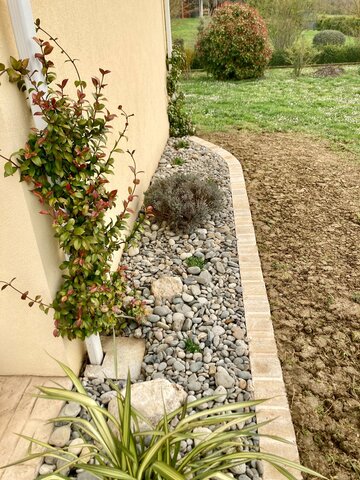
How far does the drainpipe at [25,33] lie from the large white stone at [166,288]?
5.23 ft

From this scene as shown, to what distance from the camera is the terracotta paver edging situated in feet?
6.14

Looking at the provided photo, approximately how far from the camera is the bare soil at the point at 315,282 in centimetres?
207

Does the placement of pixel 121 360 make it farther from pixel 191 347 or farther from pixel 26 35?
pixel 26 35

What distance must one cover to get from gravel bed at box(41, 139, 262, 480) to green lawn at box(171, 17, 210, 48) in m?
13.5

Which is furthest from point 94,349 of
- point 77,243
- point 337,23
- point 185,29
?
point 337,23

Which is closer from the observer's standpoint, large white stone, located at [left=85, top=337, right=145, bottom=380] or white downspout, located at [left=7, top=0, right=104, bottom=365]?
white downspout, located at [left=7, top=0, right=104, bottom=365]

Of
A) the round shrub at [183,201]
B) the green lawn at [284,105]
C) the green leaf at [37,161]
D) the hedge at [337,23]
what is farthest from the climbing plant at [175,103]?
the hedge at [337,23]

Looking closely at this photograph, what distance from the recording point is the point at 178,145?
5.78m

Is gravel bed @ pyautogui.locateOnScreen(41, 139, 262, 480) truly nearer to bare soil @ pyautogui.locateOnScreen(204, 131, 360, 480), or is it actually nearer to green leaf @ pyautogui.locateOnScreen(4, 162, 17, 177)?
bare soil @ pyautogui.locateOnScreen(204, 131, 360, 480)

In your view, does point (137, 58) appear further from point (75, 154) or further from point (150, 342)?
point (150, 342)

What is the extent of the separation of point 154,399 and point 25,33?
5.69ft

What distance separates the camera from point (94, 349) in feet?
7.24

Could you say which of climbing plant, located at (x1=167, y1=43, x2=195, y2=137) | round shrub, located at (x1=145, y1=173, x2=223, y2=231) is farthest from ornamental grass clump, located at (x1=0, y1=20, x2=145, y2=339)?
climbing plant, located at (x1=167, y1=43, x2=195, y2=137)

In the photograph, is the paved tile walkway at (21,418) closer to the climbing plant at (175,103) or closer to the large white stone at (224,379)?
the large white stone at (224,379)
